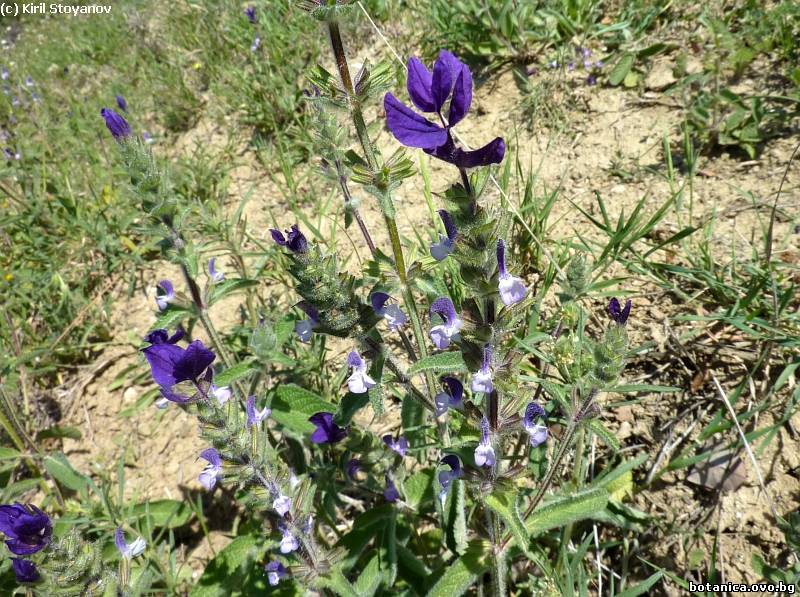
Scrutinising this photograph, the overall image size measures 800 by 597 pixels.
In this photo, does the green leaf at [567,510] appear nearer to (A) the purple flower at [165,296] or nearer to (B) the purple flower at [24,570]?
(B) the purple flower at [24,570]

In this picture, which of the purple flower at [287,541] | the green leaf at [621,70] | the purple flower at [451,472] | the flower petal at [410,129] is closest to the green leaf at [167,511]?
the purple flower at [287,541]

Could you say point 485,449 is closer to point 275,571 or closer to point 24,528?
point 275,571

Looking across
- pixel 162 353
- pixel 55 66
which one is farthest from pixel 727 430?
pixel 55 66

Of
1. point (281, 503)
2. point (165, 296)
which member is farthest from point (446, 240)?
point (165, 296)

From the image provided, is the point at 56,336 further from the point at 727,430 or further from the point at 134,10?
the point at 134,10

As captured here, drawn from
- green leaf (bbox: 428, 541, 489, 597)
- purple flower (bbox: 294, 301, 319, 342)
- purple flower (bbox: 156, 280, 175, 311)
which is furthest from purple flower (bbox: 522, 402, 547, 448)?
purple flower (bbox: 156, 280, 175, 311)

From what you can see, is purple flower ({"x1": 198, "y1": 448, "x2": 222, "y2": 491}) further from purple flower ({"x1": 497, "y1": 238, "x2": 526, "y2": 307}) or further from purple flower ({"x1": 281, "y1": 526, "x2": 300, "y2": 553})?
purple flower ({"x1": 497, "y1": 238, "x2": 526, "y2": 307})
